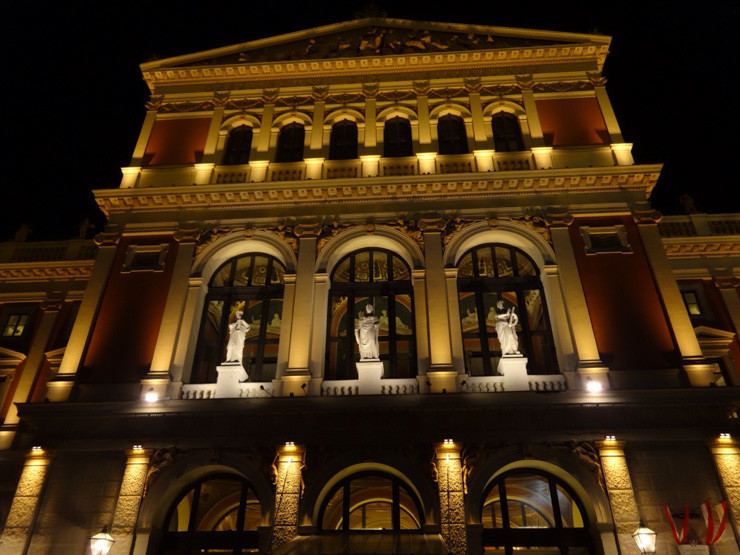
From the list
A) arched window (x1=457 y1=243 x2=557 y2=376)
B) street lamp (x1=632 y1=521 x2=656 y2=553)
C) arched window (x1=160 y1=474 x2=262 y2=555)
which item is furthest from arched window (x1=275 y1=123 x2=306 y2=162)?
street lamp (x1=632 y1=521 x2=656 y2=553)

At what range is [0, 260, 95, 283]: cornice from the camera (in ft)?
72.5

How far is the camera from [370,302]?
18125 millimetres

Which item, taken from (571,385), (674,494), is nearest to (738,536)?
(674,494)

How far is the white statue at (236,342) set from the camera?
16094 mm

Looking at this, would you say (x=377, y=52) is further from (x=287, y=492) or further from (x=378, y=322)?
(x=287, y=492)

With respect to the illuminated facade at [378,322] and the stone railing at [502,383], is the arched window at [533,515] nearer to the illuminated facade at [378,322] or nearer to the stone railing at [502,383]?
the illuminated facade at [378,322]

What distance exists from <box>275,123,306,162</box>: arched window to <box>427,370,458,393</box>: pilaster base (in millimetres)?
9182

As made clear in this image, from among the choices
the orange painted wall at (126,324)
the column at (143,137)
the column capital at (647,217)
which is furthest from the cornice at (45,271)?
the column capital at (647,217)

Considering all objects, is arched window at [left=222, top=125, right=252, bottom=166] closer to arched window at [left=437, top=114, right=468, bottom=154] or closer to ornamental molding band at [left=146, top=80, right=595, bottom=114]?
ornamental molding band at [left=146, top=80, right=595, bottom=114]

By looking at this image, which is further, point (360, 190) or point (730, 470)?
point (360, 190)

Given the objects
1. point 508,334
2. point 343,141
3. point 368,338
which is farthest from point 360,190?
point 508,334

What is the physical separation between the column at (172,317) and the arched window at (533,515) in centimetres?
877

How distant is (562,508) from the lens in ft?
46.2

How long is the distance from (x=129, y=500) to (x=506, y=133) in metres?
15.9
